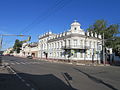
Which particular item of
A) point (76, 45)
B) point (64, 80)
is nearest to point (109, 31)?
point (76, 45)

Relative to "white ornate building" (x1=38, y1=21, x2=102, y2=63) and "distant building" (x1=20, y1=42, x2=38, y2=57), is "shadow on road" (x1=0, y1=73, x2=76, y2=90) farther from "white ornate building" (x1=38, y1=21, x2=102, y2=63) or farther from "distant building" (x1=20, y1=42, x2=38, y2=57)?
"distant building" (x1=20, y1=42, x2=38, y2=57)

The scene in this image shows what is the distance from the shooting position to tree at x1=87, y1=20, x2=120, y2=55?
49281 mm

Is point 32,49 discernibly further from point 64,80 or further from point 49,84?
point 49,84

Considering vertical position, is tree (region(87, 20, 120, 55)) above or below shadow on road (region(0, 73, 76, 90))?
above

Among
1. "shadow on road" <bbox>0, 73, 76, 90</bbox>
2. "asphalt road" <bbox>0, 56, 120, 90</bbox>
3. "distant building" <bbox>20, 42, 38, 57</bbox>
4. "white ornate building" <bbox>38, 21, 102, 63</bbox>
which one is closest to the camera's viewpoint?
"shadow on road" <bbox>0, 73, 76, 90</bbox>

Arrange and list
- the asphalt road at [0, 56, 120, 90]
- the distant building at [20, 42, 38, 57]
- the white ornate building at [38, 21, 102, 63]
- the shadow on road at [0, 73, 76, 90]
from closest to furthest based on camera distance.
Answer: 1. the shadow on road at [0, 73, 76, 90]
2. the asphalt road at [0, 56, 120, 90]
3. the white ornate building at [38, 21, 102, 63]
4. the distant building at [20, 42, 38, 57]

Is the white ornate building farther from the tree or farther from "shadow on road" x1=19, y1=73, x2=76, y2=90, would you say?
"shadow on road" x1=19, y1=73, x2=76, y2=90

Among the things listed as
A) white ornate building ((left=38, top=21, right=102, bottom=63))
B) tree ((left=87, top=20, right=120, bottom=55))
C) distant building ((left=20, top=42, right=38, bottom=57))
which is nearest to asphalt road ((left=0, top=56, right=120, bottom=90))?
white ornate building ((left=38, top=21, right=102, bottom=63))

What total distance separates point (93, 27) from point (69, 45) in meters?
16.0

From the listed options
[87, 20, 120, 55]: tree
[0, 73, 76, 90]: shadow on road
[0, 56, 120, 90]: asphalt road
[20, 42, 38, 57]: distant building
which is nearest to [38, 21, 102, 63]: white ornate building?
[87, 20, 120, 55]: tree

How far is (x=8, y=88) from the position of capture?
27.8 feet

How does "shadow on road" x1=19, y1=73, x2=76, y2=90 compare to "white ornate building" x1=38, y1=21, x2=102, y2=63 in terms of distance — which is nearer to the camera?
"shadow on road" x1=19, y1=73, x2=76, y2=90

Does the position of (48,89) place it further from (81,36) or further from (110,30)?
(110,30)

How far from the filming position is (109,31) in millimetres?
51688
